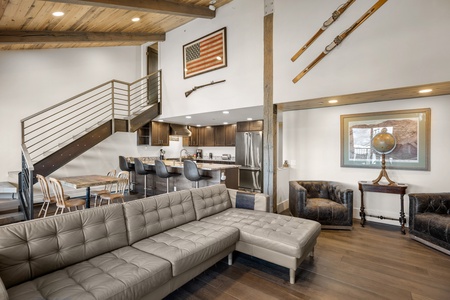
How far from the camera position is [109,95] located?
21.1 feet

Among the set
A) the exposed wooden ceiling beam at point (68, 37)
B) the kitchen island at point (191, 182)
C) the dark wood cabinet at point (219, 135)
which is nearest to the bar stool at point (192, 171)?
the kitchen island at point (191, 182)

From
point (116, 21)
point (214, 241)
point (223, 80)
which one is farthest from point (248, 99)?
point (116, 21)

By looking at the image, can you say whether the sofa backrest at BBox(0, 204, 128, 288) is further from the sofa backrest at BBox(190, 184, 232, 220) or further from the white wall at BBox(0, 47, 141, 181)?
the white wall at BBox(0, 47, 141, 181)

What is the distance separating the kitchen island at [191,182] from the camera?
15.0 feet

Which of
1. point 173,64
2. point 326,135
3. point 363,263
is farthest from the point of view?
point 173,64

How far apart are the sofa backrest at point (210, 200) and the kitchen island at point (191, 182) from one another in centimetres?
108

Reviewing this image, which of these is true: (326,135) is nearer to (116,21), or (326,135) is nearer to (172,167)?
(172,167)

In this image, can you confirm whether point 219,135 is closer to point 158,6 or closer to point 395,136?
point 158,6

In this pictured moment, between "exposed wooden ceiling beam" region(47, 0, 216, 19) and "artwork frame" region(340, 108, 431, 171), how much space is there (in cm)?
374

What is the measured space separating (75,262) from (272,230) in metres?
1.87

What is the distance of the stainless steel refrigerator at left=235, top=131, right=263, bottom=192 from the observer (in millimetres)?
6414

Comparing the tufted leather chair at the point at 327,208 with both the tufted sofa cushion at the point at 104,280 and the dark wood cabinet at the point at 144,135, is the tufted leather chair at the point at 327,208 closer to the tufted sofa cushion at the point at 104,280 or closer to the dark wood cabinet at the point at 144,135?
the tufted sofa cushion at the point at 104,280

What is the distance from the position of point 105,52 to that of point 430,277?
805 cm

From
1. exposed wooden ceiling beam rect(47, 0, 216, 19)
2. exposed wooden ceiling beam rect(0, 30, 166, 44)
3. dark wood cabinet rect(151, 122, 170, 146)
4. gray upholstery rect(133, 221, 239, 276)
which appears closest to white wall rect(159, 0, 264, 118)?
exposed wooden ceiling beam rect(47, 0, 216, 19)
